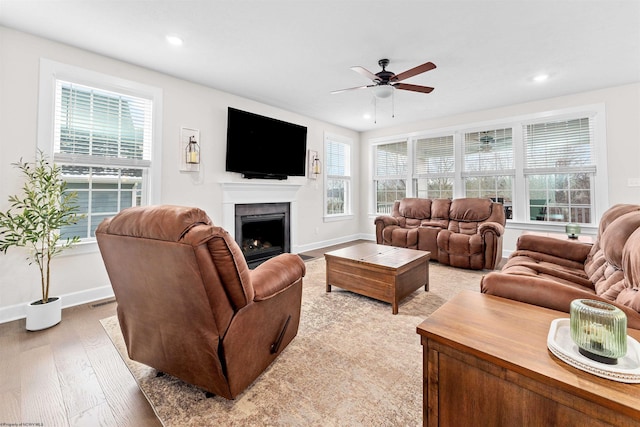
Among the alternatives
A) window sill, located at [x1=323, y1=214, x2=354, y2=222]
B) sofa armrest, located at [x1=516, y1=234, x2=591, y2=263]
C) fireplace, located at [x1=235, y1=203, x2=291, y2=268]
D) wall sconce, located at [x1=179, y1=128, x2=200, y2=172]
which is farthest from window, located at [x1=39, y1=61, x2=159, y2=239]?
sofa armrest, located at [x1=516, y1=234, x2=591, y2=263]

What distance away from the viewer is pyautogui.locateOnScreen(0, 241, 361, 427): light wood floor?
1.42m

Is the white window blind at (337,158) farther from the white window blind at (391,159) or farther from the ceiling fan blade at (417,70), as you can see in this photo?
the ceiling fan blade at (417,70)

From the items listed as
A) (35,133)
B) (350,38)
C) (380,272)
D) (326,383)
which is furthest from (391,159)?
(35,133)

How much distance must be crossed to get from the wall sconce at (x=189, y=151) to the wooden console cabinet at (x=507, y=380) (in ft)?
11.7

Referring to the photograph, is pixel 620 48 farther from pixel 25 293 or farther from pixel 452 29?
pixel 25 293

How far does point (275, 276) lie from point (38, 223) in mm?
2290

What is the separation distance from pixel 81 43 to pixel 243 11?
72.3 inches

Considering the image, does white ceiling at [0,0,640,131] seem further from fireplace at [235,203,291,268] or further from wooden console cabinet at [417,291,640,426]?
wooden console cabinet at [417,291,640,426]

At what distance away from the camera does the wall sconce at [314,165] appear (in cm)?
548

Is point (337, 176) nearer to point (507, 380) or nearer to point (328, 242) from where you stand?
point (328, 242)

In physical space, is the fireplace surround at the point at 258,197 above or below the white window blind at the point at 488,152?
below

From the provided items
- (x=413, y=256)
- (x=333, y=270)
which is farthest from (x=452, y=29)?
(x=333, y=270)

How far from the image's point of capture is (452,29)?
261 centimetres

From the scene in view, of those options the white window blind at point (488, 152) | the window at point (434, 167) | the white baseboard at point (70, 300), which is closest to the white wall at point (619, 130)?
the white window blind at point (488, 152)
